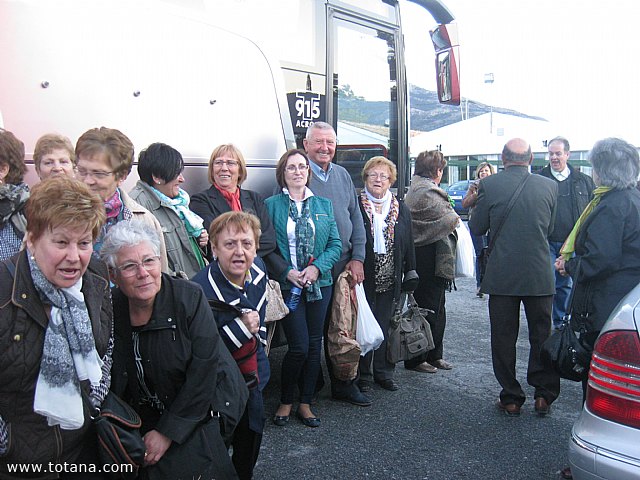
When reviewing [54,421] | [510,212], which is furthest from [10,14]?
[510,212]

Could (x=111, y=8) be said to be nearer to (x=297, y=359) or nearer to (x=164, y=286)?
(x=164, y=286)

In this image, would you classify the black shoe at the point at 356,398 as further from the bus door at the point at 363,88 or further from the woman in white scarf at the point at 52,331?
the woman in white scarf at the point at 52,331

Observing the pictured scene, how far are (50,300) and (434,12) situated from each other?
556cm

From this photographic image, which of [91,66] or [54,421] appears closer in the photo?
[54,421]

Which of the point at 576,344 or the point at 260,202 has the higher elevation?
the point at 260,202

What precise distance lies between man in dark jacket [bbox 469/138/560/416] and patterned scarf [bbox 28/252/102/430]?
3.13 m

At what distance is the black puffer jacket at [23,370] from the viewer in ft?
5.94

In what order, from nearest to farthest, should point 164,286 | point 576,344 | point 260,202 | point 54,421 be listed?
point 54,421, point 164,286, point 576,344, point 260,202

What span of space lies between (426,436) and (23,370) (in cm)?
289

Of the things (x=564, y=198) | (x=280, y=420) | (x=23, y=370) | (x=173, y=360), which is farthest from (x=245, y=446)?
(x=564, y=198)

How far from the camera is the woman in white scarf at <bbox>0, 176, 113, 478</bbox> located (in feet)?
6.01

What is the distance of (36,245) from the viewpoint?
193 cm

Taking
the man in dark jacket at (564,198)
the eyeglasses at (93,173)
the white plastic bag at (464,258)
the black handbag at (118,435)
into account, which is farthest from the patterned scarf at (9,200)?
the man in dark jacket at (564,198)

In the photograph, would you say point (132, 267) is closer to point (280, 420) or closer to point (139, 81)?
point (139, 81)
